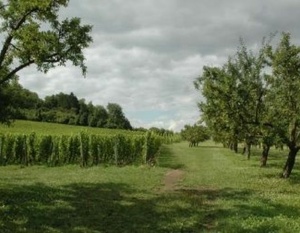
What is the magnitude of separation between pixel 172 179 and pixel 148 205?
13.8m

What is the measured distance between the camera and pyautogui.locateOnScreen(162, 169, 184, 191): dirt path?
33.3 metres

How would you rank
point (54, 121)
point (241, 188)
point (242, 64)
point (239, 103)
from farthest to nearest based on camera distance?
point (54, 121), point (242, 64), point (239, 103), point (241, 188)

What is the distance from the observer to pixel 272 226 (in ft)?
62.3

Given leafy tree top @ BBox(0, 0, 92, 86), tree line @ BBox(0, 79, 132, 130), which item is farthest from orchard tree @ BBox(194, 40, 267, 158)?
tree line @ BBox(0, 79, 132, 130)

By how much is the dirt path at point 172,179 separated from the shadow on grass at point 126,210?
216 cm

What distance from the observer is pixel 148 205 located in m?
25.1

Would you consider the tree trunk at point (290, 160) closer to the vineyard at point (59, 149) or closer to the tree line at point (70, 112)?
the vineyard at point (59, 149)

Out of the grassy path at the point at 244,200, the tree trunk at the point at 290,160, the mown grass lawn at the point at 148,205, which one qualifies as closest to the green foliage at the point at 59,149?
the grassy path at the point at 244,200

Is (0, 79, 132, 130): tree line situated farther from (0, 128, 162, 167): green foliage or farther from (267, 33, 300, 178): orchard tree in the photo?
(267, 33, 300, 178): orchard tree

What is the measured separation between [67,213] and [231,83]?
2088cm

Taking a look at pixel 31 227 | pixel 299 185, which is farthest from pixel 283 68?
pixel 31 227

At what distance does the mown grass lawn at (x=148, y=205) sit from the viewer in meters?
19.6

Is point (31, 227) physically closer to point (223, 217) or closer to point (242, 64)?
point (223, 217)

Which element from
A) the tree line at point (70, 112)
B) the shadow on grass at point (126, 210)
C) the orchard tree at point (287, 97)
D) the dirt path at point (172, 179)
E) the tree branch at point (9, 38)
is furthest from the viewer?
the tree line at point (70, 112)
